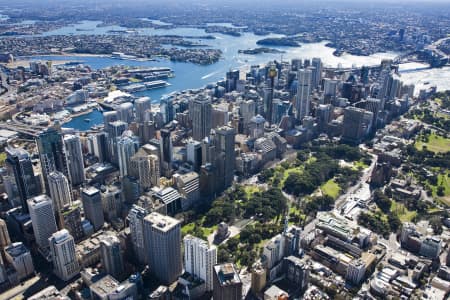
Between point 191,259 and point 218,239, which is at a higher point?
point 191,259

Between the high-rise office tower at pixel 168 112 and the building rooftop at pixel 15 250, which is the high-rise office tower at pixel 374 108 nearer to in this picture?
the high-rise office tower at pixel 168 112

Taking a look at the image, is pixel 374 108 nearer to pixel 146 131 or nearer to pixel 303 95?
pixel 303 95

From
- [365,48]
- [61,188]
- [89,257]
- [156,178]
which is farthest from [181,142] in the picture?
[365,48]

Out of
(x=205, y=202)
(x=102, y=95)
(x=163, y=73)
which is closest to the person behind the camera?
(x=205, y=202)

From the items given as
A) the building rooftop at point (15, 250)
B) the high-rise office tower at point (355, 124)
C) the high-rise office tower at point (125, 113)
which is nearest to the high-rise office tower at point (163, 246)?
the building rooftop at point (15, 250)

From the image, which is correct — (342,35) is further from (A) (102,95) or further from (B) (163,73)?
(A) (102,95)
